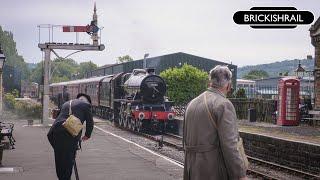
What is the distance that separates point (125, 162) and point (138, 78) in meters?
12.7

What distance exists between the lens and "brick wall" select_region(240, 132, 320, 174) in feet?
42.7

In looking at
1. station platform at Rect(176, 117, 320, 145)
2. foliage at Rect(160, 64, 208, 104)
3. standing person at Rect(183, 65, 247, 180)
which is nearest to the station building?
foliage at Rect(160, 64, 208, 104)

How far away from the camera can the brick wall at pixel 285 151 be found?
42.7ft

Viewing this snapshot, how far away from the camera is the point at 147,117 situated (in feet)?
77.7

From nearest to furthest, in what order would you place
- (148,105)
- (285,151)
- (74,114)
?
(74,114) → (285,151) → (148,105)

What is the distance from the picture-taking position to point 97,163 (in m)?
12.2

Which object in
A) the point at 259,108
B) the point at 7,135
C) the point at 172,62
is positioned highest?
the point at 172,62

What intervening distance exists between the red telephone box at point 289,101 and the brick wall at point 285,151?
6.24 metres

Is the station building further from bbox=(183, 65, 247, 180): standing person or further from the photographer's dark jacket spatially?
bbox=(183, 65, 247, 180): standing person

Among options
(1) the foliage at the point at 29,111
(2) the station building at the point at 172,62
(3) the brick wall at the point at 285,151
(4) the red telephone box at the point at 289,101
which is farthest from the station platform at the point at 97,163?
(2) the station building at the point at 172,62

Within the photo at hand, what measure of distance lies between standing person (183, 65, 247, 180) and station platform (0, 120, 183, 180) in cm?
556

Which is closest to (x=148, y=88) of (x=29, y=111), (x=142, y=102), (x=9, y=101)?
(x=142, y=102)

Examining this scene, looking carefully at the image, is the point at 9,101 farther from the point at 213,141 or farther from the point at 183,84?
the point at 213,141

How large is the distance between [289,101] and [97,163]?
42.8 ft
